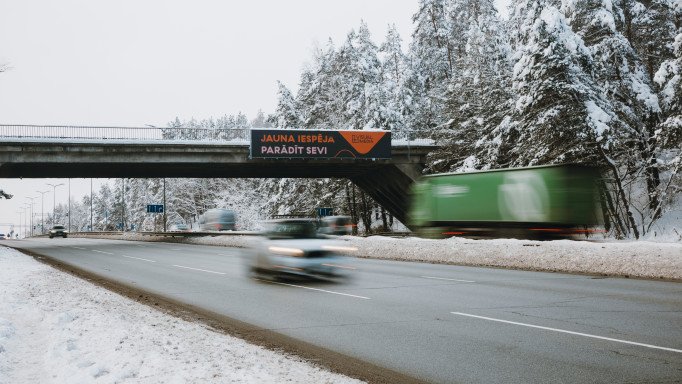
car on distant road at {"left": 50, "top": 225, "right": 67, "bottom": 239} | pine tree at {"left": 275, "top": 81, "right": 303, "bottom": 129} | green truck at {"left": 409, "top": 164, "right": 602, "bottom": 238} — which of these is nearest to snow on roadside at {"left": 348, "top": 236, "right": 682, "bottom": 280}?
green truck at {"left": 409, "top": 164, "right": 602, "bottom": 238}

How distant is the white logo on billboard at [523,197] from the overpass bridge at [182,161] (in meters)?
18.2

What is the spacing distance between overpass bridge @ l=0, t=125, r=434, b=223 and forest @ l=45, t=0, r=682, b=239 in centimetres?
327

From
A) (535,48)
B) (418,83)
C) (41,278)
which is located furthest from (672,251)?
(418,83)

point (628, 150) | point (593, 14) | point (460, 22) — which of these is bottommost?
point (628, 150)

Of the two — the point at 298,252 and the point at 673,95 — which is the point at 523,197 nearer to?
the point at 673,95

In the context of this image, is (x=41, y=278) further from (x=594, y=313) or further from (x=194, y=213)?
(x=194, y=213)

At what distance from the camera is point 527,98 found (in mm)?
30078

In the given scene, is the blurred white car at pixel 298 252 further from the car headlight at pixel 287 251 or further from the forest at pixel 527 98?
the forest at pixel 527 98

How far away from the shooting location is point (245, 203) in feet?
261

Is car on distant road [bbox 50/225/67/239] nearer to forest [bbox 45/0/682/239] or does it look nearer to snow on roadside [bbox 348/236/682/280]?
forest [bbox 45/0/682/239]

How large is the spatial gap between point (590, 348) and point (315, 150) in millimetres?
34469

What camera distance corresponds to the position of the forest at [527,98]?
28875 millimetres

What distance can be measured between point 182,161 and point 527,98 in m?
24.7

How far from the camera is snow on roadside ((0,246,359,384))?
503 centimetres
